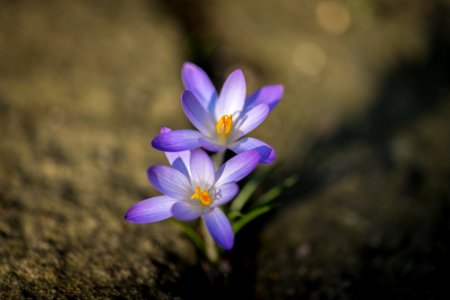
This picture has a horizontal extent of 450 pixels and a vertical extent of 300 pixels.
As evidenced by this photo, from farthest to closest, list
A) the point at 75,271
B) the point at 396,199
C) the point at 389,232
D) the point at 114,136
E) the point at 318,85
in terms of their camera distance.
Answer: the point at 318,85 < the point at 114,136 < the point at 396,199 < the point at 389,232 < the point at 75,271

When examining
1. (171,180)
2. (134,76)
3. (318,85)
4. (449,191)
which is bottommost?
(449,191)

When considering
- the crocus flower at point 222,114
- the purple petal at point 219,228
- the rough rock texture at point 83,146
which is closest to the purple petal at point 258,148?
the crocus flower at point 222,114

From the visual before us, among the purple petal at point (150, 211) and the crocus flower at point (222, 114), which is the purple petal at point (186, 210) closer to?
the purple petal at point (150, 211)

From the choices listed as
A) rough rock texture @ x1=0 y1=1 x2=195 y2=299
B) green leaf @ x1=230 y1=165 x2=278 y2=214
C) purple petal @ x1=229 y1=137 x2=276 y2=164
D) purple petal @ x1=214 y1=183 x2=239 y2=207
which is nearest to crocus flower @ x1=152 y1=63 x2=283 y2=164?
purple petal @ x1=229 y1=137 x2=276 y2=164

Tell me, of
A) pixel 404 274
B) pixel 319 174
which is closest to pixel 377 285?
pixel 404 274

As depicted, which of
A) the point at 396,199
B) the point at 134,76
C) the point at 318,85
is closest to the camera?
the point at 396,199

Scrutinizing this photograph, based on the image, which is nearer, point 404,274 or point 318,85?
point 404,274

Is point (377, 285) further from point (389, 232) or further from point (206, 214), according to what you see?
point (206, 214)

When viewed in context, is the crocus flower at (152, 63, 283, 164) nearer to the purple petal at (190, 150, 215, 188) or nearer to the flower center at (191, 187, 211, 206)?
the purple petal at (190, 150, 215, 188)

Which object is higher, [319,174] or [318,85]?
[318,85]
